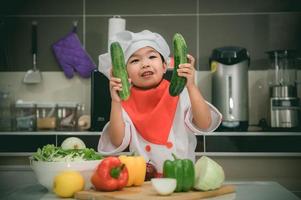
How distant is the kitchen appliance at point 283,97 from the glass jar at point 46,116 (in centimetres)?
125

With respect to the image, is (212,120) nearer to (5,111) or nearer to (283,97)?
(283,97)

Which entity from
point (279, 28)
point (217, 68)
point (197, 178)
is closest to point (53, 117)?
point (217, 68)

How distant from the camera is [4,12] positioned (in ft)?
10.1

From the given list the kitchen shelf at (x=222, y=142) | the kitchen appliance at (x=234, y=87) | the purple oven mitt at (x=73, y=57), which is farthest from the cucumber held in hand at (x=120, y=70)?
the purple oven mitt at (x=73, y=57)

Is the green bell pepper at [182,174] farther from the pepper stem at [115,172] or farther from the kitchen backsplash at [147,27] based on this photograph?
the kitchen backsplash at [147,27]

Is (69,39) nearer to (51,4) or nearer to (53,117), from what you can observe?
(51,4)

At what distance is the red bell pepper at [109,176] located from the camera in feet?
3.97

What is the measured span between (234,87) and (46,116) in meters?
1.13

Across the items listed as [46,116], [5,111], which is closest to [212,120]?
[46,116]

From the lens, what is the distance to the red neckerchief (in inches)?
69.9

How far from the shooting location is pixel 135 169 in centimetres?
129

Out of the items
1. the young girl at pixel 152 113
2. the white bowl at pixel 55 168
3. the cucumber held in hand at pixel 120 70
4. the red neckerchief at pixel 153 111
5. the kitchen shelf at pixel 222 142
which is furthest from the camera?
the kitchen shelf at pixel 222 142

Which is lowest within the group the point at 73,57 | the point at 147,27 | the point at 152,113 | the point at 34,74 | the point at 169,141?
the point at 169,141

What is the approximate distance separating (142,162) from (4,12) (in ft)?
6.93
